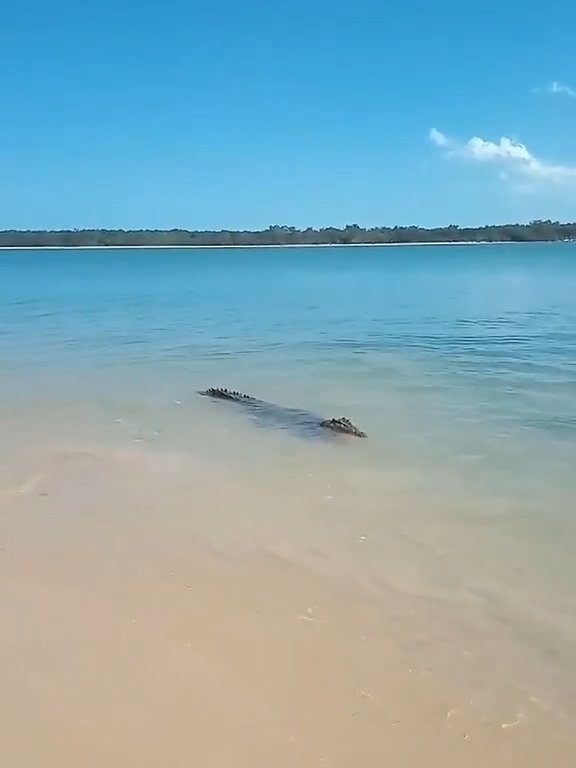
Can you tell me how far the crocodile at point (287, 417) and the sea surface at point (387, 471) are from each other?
0.21 meters

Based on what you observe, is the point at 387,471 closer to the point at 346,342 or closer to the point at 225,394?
the point at 225,394

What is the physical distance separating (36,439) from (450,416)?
17.9 feet

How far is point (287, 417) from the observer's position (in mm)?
10281

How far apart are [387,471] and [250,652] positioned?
3.79 m

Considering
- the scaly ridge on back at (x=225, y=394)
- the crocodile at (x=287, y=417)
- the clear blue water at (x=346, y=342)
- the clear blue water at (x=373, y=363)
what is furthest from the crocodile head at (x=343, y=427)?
the scaly ridge on back at (x=225, y=394)

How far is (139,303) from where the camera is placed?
32.7 meters

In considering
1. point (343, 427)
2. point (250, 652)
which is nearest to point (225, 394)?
point (343, 427)

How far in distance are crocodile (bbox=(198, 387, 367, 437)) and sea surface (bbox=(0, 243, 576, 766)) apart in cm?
21

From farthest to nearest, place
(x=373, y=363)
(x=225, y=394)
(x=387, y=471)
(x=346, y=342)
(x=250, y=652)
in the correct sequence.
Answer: (x=346, y=342) < (x=373, y=363) < (x=225, y=394) < (x=387, y=471) < (x=250, y=652)

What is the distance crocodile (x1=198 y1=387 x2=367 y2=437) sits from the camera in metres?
9.31

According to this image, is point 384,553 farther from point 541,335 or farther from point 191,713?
point 541,335

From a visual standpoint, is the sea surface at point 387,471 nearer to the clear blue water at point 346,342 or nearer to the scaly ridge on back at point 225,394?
the clear blue water at point 346,342

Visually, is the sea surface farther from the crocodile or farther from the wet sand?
the crocodile

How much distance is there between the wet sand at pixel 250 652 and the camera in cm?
346
